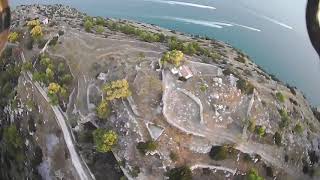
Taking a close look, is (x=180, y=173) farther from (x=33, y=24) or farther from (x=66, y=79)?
(x=33, y=24)

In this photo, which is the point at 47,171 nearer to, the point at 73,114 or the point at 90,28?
the point at 73,114

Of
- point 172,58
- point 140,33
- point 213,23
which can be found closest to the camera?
point 172,58

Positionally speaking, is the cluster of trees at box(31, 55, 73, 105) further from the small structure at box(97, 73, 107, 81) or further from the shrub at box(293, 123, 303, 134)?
the shrub at box(293, 123, 303, 134)

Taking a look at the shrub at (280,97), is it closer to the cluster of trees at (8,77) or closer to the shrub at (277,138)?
the shrub at (277,138)

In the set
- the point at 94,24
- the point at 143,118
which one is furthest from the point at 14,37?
the point at 143,118

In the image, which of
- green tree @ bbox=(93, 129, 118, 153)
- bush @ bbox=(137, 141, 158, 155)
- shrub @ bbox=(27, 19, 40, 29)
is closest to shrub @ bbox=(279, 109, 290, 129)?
bush @ bbox=(137, 141, 158, 155)

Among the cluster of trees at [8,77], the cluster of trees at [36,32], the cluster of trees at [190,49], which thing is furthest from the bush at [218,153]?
the cluster of trees at [36,32]

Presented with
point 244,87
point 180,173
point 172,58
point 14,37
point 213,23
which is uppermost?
point 172,58

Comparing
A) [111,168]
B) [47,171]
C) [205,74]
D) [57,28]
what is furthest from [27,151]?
[205,74]
